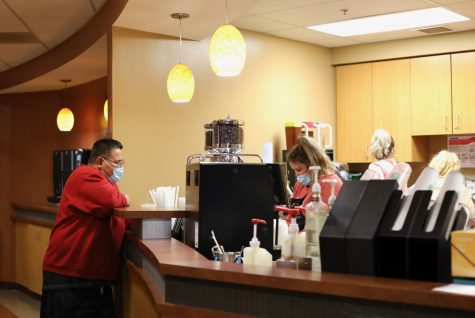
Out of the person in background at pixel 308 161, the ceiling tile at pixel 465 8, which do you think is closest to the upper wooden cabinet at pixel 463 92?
the ceiling tile at pixel 465 8

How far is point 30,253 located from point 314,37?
14.2 ft

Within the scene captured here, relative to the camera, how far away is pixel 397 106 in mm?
7930

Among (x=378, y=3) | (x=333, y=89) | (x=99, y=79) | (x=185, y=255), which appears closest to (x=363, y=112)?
(x=333, y=89)

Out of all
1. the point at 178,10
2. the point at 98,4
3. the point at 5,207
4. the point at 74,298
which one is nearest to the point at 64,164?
the point at 98,4

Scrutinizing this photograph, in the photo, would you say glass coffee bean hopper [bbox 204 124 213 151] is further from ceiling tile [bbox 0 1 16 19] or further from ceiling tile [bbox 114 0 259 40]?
ceiling tile [bbox 0 1 16 19]

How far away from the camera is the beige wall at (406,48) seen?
24.4 feet

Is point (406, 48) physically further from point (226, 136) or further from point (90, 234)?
point (90, 234)

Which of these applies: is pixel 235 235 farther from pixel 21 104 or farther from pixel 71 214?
pixel 21 104

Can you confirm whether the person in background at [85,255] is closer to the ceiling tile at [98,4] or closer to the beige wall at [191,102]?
the beige wall at [191,102]

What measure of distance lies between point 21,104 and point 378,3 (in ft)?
20.9

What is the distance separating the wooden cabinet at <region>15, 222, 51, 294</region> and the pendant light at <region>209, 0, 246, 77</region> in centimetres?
385

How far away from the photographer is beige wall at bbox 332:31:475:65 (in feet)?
24.4

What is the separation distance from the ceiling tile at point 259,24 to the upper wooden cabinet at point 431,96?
70.5 inches

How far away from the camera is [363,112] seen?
8.21m
